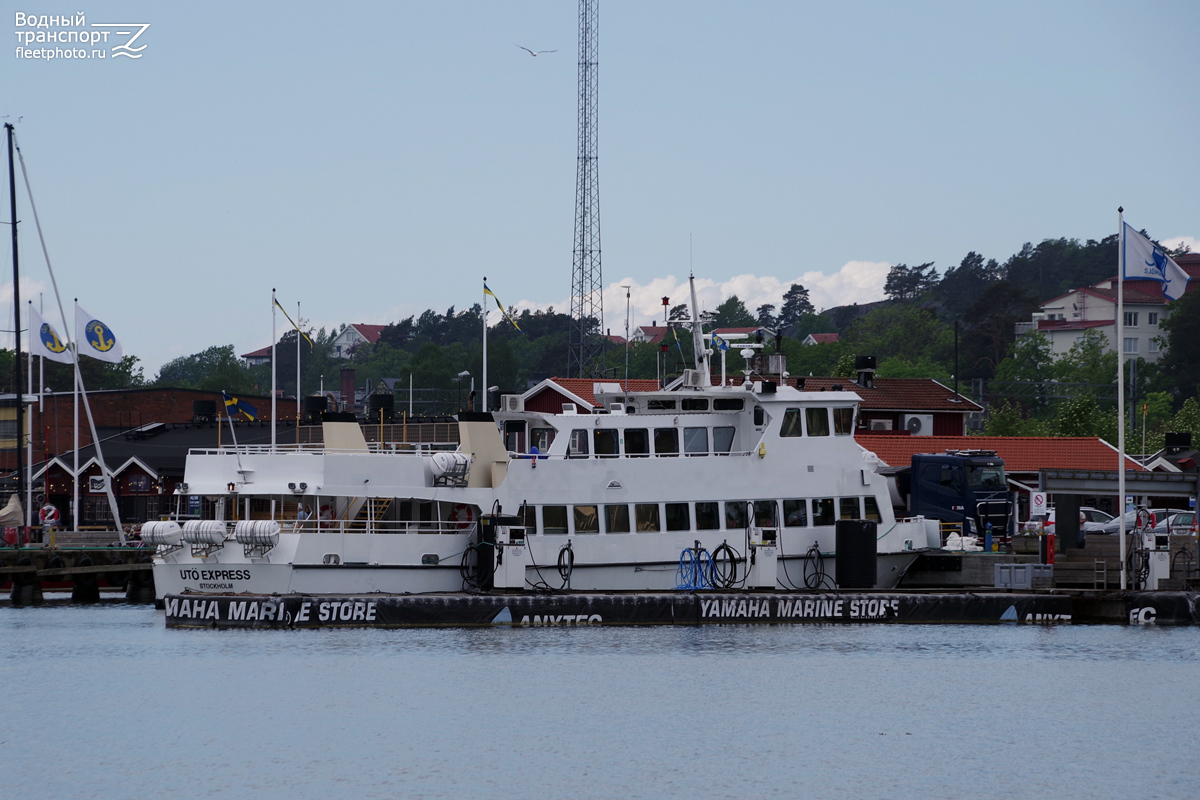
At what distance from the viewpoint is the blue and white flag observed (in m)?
30.9

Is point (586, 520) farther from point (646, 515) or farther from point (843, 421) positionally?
point (843, 421)

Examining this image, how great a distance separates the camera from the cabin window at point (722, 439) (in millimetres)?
34312

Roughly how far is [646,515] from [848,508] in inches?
198

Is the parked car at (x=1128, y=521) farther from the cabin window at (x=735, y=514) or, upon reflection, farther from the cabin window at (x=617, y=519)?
the cabin window at (x=617, y=519)

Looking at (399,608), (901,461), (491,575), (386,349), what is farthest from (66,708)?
(386,349)

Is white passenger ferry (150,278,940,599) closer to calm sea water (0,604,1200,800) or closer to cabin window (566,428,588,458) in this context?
cabin window (566,428,588,458)

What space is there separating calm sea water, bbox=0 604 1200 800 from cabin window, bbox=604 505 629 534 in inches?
93.3

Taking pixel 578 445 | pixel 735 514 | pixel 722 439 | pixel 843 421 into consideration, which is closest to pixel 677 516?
pixel 735 514

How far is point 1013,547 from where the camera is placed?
36.7 metres

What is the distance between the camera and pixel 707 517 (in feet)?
111

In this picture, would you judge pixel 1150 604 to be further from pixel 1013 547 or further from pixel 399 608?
pixel 399 608

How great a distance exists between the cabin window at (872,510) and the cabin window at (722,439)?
365 cm

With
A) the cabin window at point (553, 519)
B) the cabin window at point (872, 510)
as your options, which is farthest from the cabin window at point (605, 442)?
the cabin window at point (872, 510)

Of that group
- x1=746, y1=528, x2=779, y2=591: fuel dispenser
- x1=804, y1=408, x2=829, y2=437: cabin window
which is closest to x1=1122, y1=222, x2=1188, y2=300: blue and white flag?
x1=804, y1=408, x2=829, y2=437: cabin window
